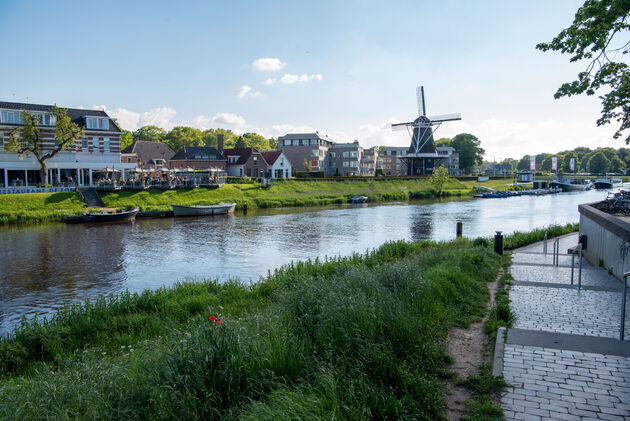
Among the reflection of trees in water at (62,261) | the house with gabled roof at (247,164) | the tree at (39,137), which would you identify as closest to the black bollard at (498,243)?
the reflection of trees in water at (62,261)

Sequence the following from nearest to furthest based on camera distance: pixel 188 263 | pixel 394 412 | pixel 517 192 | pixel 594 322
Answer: pixel 394 412 → pixel 594 322 → pixel 188 263 → pixel 517 192

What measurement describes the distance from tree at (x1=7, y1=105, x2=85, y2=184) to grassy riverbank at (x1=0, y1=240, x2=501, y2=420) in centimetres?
4209

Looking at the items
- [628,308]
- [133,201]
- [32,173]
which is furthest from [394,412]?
[32,173]

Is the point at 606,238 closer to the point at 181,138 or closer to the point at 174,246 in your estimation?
the point at 174,246

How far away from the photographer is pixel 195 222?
3709 cm

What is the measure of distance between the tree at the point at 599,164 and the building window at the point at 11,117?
545 feet

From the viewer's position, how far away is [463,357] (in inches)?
264

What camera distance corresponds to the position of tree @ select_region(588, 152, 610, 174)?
14500 centimetres

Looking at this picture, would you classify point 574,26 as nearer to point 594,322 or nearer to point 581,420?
point 594,322

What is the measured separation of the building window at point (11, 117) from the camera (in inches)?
1823

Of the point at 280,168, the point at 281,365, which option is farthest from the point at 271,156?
the point at 281,365

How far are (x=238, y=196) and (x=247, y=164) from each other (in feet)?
78.4

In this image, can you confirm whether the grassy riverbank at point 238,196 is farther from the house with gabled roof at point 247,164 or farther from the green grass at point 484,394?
the green grass at point 484,394

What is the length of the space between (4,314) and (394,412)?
1321 centimetres
